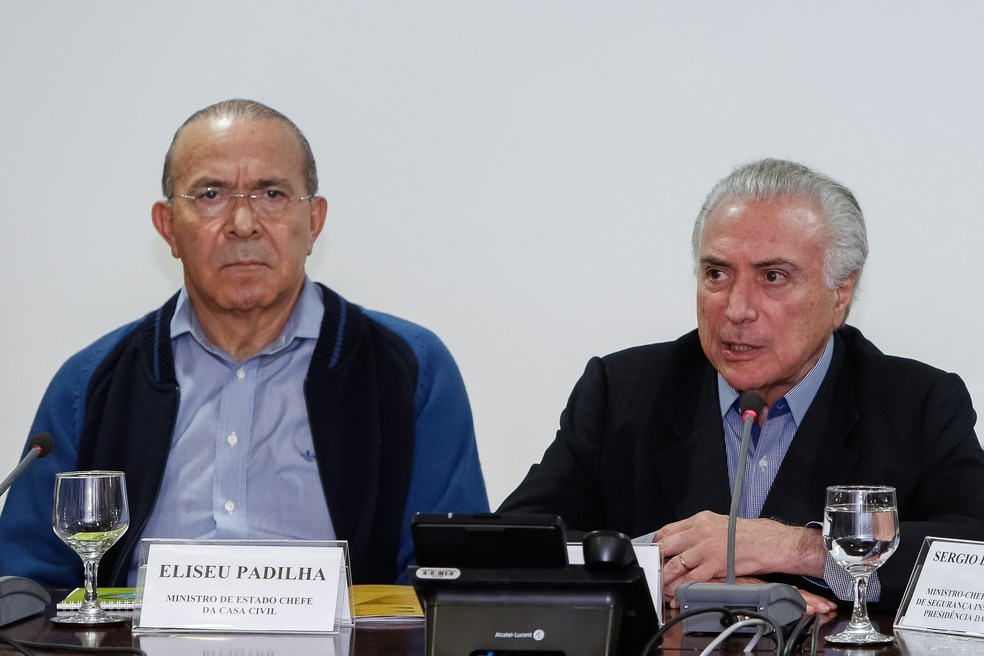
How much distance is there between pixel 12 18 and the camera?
3.53 m

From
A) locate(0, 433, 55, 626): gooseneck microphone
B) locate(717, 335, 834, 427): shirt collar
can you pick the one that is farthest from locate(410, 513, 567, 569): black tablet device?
locate(717, 335, 834, 427): shirt collar

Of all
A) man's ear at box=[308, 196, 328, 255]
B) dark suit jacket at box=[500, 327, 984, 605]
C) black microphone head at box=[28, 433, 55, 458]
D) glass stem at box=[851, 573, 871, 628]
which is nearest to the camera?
glass stem at box=[851, 573, 871, 628]

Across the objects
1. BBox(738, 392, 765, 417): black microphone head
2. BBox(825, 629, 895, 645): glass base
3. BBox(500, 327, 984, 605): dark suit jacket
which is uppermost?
BBox(738, 392, 765, 417): black microphone head

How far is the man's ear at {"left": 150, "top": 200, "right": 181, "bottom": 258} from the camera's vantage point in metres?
3.15

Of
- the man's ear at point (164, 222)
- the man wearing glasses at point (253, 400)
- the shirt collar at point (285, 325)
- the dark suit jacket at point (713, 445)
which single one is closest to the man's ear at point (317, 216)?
the man wearing glasses at point (253, 400)

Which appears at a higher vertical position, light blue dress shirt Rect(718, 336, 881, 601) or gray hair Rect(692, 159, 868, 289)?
gray hair Rect(692, 159, 868, 289)

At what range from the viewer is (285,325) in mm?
3109

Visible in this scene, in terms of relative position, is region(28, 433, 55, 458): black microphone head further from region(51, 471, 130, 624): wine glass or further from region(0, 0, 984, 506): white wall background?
region(0, 0, 984, 506): white wall background

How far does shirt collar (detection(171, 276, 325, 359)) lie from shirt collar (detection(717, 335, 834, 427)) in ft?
3.19

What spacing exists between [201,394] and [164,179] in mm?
544

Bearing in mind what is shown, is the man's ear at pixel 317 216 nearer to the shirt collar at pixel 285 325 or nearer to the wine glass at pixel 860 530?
the shirt collar at pixel 285 325

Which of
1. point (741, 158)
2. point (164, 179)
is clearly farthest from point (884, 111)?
point (164, 179)

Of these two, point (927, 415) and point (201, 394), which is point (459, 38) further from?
point (927, 415)

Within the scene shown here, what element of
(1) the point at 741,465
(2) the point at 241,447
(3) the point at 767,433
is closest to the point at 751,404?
(1) the point at 741,465
